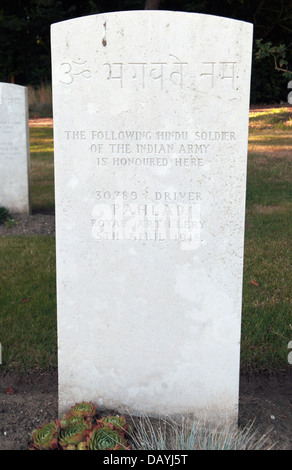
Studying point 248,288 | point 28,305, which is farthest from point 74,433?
point 248,288

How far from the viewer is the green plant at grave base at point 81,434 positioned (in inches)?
98.9

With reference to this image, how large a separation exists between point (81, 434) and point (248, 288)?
2401 millimetres

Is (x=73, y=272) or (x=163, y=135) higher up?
(x=163, y=135)

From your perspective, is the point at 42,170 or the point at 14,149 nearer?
the point at 14,149

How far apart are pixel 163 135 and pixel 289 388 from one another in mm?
1856

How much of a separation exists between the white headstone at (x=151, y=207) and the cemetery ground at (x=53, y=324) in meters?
0.31

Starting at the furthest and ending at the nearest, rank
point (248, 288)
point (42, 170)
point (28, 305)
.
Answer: point (42, 170)
point (248, 288)
point (28, 305)

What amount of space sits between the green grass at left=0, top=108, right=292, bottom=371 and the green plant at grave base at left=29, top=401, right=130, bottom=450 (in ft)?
3.29

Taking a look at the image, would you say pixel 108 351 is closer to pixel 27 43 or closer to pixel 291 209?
pixel 291 209

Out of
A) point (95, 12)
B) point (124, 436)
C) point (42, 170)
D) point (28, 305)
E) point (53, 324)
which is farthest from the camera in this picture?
point (95, 12)

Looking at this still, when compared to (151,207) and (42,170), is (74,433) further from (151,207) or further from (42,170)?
(42,170)

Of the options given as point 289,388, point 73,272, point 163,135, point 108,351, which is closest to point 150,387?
point 108,351

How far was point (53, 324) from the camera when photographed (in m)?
4.10

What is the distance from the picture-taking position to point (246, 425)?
2881 mm
